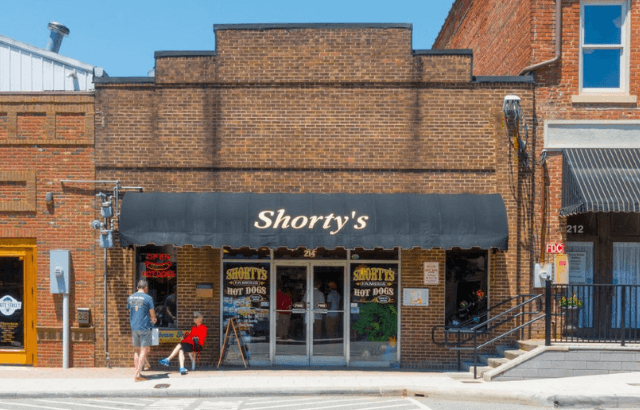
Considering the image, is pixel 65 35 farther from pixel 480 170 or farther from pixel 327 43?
pixel 480 170

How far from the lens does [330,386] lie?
1066cm

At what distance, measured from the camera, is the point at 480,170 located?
1264 cm

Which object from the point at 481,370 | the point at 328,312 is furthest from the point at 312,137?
the point at 481,370

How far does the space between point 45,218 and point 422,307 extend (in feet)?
25.6

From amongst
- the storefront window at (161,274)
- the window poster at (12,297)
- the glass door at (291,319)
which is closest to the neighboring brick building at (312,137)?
the storefront window at (161,274)

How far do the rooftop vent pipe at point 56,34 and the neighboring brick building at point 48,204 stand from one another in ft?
25.6

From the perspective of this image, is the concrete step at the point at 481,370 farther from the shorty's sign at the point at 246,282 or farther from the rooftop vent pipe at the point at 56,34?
the rooftop vent pipe at the point at 56,34

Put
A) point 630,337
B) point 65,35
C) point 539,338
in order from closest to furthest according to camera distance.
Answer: point 630,337
point 539,338
point 65,35

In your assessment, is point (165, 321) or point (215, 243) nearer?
point (215, 243)

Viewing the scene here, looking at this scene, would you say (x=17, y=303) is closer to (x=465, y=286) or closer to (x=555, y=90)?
(x=465, y=286)

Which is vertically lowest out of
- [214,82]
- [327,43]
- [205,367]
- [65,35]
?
[205,367]

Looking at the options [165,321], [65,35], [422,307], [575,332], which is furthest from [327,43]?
[65,35]

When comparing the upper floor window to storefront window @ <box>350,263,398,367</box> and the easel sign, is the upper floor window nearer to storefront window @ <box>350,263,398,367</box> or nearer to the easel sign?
storefront window @ <box>350,263,398,367</box>

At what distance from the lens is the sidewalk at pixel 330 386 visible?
32.1 feet
